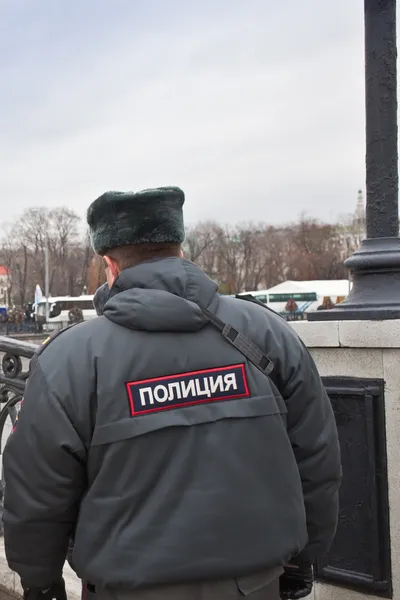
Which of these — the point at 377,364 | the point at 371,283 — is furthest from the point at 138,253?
the point at 371,283

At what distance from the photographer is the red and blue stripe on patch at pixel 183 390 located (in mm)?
1645

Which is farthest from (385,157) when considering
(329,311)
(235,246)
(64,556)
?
(235,246)

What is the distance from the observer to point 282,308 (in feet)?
184

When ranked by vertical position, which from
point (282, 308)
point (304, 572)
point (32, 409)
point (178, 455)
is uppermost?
point (32, 409)

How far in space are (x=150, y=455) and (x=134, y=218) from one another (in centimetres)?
65

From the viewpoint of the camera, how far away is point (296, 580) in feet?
6.70

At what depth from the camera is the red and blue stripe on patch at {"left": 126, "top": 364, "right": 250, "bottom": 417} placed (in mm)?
1645

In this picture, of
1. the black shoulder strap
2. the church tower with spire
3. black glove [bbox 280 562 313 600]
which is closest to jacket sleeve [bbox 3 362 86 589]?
the black shoulder strap

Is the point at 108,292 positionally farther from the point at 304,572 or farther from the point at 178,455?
the point at 304,572

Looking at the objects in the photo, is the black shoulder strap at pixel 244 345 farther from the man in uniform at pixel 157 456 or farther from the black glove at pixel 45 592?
the black glove at pixel 45 592

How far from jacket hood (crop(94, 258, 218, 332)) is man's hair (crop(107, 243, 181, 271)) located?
0.16 ft

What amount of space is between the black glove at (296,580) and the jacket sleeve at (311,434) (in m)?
0.17

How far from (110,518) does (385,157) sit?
2.49 m

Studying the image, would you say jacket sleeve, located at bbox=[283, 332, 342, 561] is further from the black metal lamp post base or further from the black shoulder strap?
the black metal lamp post base
